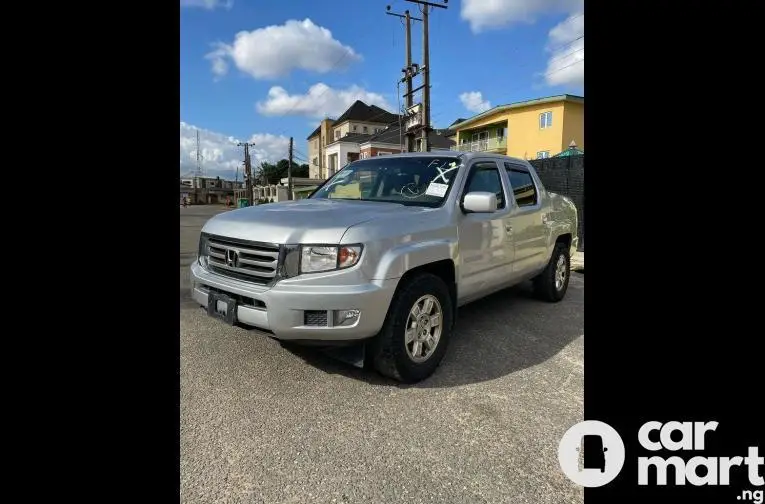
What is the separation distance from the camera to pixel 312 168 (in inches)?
2987

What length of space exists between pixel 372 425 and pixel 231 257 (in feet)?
4.74

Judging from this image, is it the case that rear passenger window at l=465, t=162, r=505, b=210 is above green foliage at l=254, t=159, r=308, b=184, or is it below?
below

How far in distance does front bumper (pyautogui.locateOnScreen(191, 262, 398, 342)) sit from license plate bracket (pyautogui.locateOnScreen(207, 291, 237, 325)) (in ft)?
0.48

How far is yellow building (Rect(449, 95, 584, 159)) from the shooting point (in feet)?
105

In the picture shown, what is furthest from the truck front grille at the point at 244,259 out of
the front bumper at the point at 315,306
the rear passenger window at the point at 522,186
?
the rear passenger window at the point at 522,186

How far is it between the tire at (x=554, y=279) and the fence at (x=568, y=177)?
371 cm

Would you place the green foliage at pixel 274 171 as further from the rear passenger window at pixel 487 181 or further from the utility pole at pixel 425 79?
the rear passenger window at pixel 487 181

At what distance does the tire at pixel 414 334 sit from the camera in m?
2.90

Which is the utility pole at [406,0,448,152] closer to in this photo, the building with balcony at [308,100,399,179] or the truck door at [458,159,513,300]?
the truck door at [458,159,513,300]

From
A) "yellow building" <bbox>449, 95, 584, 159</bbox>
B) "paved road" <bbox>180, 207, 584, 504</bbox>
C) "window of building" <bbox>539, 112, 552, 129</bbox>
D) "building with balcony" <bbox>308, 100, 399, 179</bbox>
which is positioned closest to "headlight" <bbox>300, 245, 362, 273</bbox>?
"paved road" <bbox>180, 207, 584, 504</bbox>
